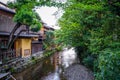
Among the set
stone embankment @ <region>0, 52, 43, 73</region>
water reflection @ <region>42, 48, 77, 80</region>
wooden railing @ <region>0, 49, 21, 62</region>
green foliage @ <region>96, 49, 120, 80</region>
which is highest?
green foliage @ <region>96, 49, 120, 80</region>

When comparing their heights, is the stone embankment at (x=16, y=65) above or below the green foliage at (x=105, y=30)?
below

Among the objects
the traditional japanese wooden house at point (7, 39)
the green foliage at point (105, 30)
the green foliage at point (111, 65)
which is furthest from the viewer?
the traditional japanese wooden house at point (7, 39)

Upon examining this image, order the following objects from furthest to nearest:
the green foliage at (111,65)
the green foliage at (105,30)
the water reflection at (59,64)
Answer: the water reflection at (59,64)
the green foliage at (105,30)
the green foliage at (111,65)

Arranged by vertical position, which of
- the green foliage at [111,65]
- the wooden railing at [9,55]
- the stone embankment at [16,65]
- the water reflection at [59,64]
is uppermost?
the green foliage at [111,65]

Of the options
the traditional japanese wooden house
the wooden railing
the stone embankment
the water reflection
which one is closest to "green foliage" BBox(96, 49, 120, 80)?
the water reflection

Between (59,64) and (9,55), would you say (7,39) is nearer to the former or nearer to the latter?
(9,55)

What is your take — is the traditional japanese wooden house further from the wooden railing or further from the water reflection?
the water reflection

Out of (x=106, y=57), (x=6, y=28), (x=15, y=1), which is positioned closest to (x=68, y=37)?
(x=15, y=1)

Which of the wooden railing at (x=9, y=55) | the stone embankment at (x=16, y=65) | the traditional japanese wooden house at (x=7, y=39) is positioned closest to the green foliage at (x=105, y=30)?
the stone embankment at (x=16, y=65)

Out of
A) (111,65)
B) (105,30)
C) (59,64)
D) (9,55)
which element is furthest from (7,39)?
(111,65)

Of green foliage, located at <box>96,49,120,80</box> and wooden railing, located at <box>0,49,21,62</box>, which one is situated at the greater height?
green foliage, located at <box>96,49,120,80</box>

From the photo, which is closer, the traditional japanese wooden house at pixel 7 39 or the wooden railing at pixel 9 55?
the wooden railing at pixel 9 55

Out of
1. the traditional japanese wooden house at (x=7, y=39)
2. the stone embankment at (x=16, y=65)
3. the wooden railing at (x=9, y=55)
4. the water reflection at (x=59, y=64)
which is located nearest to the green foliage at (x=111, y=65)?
the water reflection at (x=59, y=64)

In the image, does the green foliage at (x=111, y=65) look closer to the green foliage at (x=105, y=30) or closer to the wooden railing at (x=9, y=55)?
the green foliage at (x=105, y=30)
